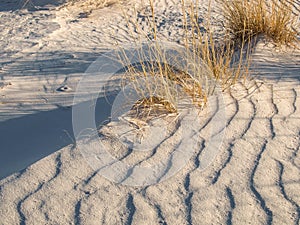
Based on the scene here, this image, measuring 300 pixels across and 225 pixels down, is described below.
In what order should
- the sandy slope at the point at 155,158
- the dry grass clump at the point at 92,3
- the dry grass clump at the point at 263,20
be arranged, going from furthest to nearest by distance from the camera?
Answer: 1. the dry grass clump at the point at 92,3
2. the dry grass clump at the point at 263,20
3. the sandy slope at the point at 155,158

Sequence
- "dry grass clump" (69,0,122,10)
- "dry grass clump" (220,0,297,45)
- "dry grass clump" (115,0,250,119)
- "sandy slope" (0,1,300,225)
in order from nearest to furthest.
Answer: "sandy slope" (0,1,300,225)
"dry grass clump" (115,0,250,119)
"dry grass clump" (220,0,297,45)
"dry grass clump" (69,0,122,10)

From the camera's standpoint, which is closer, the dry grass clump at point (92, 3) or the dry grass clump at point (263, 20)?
the dry grass clump at point (263, 20)

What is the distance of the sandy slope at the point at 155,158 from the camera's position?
10.7 feet

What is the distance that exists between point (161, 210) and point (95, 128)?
113cm

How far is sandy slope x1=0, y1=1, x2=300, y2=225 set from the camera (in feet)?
10.7

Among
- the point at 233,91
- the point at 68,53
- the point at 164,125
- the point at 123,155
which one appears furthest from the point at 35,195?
the point at 68,53

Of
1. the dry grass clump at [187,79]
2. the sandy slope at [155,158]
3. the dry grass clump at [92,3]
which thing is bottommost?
the sandy slope at [155,158]

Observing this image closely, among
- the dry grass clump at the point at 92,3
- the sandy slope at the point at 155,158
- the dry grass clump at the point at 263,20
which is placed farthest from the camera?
the dry grass clump at the point at 92,3

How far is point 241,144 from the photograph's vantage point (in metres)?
3.97

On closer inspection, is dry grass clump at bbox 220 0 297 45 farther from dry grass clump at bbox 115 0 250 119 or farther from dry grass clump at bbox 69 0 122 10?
dry grass clump at bbox 69 0 122 10

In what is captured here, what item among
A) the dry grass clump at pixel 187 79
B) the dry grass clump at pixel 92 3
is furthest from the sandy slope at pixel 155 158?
the dry grass clump at pixel 92 3

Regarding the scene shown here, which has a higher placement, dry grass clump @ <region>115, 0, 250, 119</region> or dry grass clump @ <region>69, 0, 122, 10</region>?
dry grass clump @ <region>69, 0, 122, 10</region>

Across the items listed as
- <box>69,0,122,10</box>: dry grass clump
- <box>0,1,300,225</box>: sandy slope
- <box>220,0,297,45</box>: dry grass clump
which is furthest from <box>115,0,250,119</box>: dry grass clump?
<box>69,0,122,10</box>: dry grass clump

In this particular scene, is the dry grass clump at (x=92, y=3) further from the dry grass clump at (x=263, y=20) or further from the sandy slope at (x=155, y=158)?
the dry grass clump at (x=263, y=20)
